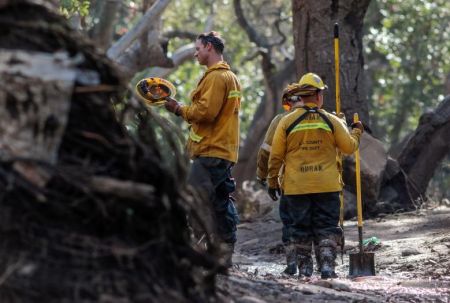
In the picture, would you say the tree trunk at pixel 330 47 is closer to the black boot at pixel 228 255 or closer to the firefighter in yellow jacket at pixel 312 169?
the firefighter in yellow jacket at pixel 312 169

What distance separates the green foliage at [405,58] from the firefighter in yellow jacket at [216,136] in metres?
17.0

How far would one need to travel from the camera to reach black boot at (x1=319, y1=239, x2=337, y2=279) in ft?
30.8

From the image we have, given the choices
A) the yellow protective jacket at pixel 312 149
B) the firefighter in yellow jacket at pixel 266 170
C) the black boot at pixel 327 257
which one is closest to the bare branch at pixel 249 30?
the firefighter in yellow jacket at pixel 266 170

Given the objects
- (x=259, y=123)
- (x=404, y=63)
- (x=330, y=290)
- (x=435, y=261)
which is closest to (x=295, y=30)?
(x=435, y=261)

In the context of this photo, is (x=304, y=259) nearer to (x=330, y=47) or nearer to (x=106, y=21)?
(x=330, y=47)

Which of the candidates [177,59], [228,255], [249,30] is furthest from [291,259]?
A: [249,30]

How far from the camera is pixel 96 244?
5004mm

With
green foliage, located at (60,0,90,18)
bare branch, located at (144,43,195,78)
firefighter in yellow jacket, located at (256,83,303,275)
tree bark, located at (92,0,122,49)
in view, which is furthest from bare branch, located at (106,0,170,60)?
firefighter in yellow jacket, located at (256,83,303,275)

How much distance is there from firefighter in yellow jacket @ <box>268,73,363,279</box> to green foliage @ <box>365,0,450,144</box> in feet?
54.9

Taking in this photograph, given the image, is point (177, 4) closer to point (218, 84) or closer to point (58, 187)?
point (218, 84)

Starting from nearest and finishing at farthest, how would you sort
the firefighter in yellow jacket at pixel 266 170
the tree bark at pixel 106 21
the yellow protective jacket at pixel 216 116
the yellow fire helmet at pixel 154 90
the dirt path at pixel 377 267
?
the dirt path at pixel 377 267, the yellow protective jacket at pixel 216 116, the yellow fire helmet at pixel 154 90, the firefighter in yellow jacket at pixel 266 170, the tree bark at pixel 106 21

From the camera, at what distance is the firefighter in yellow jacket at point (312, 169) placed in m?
9.31

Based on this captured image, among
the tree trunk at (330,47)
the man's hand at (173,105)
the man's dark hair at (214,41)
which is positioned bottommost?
the man's hand at (173,105)

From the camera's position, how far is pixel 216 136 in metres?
9.19
